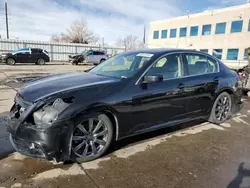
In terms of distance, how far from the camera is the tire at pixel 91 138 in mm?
2943

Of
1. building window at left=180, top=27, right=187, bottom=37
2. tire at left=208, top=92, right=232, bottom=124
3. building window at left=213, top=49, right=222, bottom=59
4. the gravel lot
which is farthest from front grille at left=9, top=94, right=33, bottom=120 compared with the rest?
building window at left=180, top=27, right=187, bottom=37

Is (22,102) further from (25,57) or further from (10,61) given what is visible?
(25,57)

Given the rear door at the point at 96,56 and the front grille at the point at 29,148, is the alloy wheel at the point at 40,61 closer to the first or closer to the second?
the rear door at the point at 96,56

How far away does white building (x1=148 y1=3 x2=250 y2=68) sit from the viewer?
3038 cm

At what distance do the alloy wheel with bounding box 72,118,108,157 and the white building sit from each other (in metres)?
30.0

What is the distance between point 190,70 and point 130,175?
7.53ft

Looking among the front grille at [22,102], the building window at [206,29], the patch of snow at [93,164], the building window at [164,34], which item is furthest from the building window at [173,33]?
the front grille at [22,102]

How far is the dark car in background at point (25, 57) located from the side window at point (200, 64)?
19.6 meters

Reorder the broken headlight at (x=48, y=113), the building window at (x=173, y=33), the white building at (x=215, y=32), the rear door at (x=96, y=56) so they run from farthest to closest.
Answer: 1. the building window at (x=173, y=33)
2. the white building at (x=215, y=32)
3. the rear door at (x=96, y=56)
4. the broken headlight at (x=48, y=113)

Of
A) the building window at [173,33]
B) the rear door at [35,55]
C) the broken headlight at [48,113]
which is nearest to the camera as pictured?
the broken headlight at [48,113]

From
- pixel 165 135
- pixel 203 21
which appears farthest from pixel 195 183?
pixel 203 21

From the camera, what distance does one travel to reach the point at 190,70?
410cm

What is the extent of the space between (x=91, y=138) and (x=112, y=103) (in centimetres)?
58

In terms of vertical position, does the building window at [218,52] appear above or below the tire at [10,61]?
above
